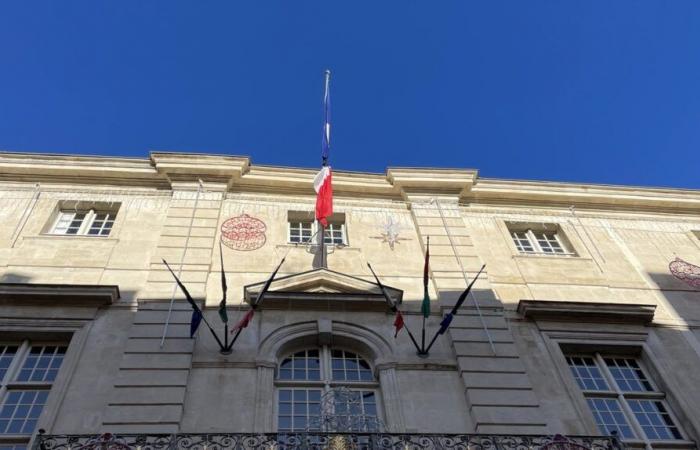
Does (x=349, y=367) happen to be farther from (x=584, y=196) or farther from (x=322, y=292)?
(x=584, y=196)

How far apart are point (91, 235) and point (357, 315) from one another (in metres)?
5.71

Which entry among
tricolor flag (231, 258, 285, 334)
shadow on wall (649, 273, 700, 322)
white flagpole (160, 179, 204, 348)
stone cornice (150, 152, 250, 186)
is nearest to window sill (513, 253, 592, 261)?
shadow on wall (649, 273, 700, 322)

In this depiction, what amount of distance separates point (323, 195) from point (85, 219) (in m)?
5.02

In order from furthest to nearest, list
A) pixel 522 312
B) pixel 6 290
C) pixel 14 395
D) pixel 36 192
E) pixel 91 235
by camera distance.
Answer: pixel 36 192
pixel 91 235
pixel 522 312
pixel 6 290
pixel 14 395

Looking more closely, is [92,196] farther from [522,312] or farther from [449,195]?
[522,312]

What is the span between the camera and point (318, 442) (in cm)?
827

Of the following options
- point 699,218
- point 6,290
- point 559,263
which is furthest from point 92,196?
point 699,218

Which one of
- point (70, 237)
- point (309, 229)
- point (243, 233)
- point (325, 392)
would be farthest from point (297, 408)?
point (70, 237)

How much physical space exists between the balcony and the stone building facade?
48 centimetres

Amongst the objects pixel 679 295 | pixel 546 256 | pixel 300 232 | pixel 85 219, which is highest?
pixel 85 219

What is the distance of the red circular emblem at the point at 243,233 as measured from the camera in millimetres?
13344

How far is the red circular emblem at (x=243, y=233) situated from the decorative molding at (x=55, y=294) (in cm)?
283

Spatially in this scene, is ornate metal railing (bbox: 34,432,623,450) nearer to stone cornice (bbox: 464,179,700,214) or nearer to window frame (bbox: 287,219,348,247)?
window frame (bbox: 287,219,348,247)

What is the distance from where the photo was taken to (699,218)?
16.3 meters
